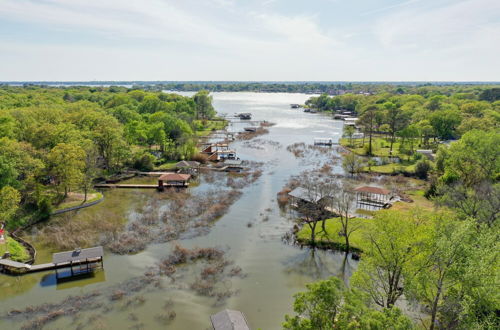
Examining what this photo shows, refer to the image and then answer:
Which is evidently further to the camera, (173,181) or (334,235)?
(173,181)

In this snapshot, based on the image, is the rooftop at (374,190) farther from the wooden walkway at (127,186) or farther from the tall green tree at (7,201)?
the tall green tree at (7,201)

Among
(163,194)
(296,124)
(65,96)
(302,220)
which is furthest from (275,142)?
(65,96)

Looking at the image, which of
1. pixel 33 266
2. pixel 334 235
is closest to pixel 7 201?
pixel 33 266

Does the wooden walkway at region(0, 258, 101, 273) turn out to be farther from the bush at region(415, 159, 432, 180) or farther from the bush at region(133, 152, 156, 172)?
the bush at region(415, 159, 432, 180)

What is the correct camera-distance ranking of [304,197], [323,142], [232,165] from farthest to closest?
[323,142], [232,165], [304,197]

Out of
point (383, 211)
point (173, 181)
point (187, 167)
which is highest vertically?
point (383, 211)

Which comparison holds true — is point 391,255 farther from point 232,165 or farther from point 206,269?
point 232,165

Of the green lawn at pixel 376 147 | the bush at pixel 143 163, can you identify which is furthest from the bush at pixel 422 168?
the bush at pixel 143 163

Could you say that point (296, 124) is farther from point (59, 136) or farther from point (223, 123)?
point (59, 136)
